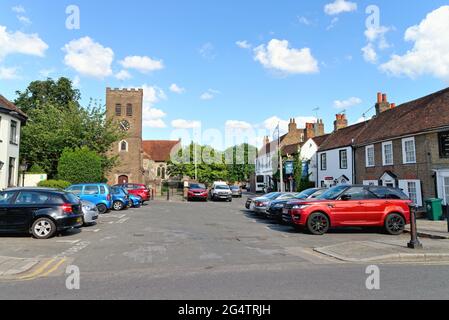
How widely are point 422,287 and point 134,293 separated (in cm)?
477

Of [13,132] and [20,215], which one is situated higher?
[13,132]

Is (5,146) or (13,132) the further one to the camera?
(13,132)

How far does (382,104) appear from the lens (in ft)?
100

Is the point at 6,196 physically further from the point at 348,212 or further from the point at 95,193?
the point at 348,212

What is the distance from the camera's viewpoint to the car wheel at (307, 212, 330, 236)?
12125 mm

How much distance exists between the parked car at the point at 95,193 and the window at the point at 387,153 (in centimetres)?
1871

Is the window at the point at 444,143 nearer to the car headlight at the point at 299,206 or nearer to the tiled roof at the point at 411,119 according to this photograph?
the tiled roof at the point at 411,119

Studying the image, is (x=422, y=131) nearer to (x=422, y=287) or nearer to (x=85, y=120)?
(x=422, y=287)

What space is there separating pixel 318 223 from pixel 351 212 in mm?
1258

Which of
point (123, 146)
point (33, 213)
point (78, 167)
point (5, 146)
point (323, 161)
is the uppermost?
point (123, 146)

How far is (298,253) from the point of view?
898 cm

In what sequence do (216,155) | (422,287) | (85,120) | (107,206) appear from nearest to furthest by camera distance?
(422,287) < (107,206) < (85,120) < (216,155)

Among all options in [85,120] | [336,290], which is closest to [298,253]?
[336,290]

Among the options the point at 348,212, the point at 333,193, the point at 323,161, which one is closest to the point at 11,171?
the point at 333,193
